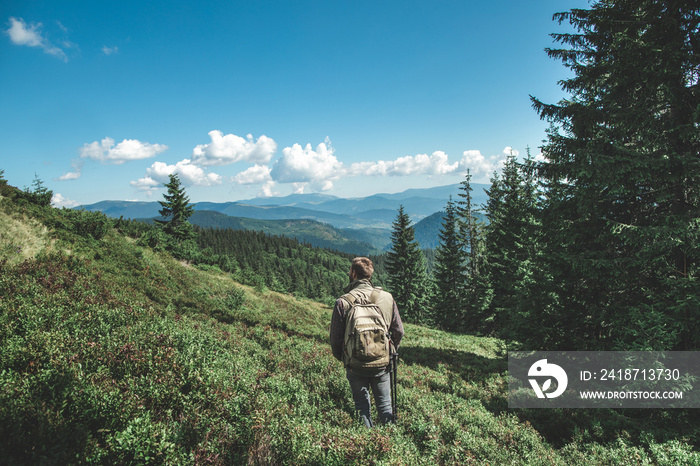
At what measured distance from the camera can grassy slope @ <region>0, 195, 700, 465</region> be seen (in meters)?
3.23

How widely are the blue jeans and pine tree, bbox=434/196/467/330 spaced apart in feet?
88.7

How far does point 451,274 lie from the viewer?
3153cm

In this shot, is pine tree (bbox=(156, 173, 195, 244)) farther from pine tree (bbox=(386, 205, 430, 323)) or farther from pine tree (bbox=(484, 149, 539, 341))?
pine tree (bbox=(484, 149, 539, 341))

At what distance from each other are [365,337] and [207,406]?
98.3 inches

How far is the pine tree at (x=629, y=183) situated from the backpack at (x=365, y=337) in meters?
6.22

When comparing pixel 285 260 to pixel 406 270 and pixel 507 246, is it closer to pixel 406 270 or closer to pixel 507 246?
pixel 406 270

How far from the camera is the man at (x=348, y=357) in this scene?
14.8 ft

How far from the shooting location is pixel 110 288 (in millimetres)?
9031

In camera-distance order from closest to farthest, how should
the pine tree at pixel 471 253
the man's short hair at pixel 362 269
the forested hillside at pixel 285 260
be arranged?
the man's short hair at pixel 362 269 → the pine tree at pixel 471 253 → the forested hillside at pixel 285 260

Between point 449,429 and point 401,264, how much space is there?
3173 centimetres

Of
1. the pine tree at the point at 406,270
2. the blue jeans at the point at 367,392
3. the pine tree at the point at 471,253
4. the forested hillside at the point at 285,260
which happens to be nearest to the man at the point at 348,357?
the blue jeans at the point at 367,392

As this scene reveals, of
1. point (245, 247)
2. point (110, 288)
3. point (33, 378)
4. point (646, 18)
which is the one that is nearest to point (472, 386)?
point (33, 378)

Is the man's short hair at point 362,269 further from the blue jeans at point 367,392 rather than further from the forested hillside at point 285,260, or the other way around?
the forested hillside at point 285,260

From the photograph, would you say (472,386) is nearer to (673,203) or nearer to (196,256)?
(673,203)
